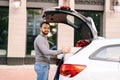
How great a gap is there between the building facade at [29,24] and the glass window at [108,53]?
1355cm

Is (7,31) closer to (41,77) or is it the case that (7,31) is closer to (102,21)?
(102,21)

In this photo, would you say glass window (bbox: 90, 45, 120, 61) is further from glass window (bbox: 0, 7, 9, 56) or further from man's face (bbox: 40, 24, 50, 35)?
glass window (bbox: 0, 7, 9, 56)

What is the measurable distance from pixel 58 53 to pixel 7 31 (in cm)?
1300

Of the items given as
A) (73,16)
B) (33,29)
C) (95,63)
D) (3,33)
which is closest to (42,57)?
(73,16)

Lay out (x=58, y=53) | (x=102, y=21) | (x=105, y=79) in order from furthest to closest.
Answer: (x=102, y=21) → (x=58, y=53) → (x=105, y=79)

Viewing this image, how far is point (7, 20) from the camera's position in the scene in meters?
19.8

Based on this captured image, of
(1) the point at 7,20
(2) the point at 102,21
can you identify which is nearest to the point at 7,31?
(1) the point at 7,20

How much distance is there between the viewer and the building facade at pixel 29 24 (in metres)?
19.4

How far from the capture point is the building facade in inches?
765

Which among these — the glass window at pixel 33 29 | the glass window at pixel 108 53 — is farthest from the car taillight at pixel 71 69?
the glass window at pixel 33 29

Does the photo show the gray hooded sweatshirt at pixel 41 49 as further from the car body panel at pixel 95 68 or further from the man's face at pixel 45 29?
the car body panel at pixel 95 68

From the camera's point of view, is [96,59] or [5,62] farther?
[5,62]

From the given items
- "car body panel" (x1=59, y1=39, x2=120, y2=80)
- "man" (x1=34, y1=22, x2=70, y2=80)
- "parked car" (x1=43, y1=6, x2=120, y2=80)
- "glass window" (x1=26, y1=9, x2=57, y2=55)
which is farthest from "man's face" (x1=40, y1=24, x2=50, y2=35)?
"glass window" (x1=26, y1=9, x2=57, y2=55)

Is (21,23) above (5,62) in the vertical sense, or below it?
above
